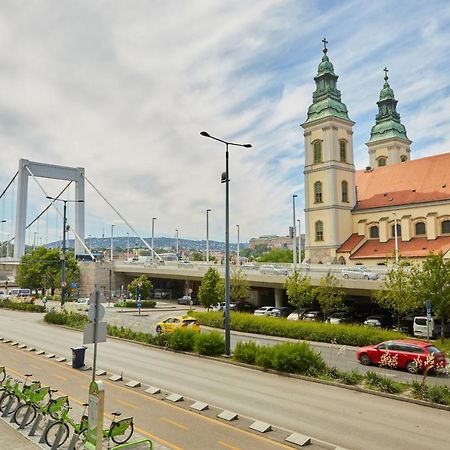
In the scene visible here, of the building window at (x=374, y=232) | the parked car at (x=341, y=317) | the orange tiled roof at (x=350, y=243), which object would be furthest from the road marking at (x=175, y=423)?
the building window at (x=374, y=232)

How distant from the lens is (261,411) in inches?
527

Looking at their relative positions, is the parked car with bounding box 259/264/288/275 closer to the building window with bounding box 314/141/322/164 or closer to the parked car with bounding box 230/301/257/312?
the parked car with bounding box 230/301/257/312

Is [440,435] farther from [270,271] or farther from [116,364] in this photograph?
[270,271]

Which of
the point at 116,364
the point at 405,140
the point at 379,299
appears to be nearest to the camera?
the point at 116,364

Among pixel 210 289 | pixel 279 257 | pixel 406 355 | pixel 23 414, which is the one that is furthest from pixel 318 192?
pixel 23 414

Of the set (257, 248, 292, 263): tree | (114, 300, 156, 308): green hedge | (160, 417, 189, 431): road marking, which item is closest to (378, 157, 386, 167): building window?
(257, 248, 292, 263): tree

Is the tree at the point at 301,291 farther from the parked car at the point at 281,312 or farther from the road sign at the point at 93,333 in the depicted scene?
the road sign at the point at 93,333

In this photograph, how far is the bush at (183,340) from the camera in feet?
76.4

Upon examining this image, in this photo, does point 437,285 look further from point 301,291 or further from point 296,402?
point 296,402

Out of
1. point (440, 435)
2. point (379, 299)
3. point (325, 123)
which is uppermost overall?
point (325, 123)

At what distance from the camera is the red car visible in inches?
753

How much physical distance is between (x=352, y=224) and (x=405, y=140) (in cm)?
2533

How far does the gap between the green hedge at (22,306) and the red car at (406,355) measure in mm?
35843

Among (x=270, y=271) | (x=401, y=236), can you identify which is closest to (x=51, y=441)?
(x=270, y=271)
